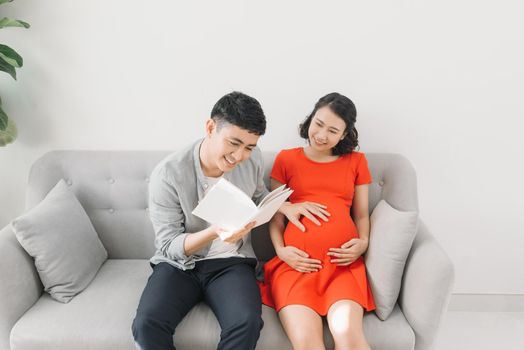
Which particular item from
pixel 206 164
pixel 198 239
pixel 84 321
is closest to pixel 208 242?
pixel 198 239

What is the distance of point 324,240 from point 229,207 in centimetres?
48

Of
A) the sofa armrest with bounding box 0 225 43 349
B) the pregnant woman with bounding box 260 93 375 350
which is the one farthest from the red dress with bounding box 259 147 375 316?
the sofa armrest with bounding box 0 225 43 349

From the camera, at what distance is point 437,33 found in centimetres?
187

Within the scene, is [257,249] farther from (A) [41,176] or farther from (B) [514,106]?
(B) [514,106]

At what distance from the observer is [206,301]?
5.04 feet

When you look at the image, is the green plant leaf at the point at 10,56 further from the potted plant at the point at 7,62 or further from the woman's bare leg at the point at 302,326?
the woman's bare leg at the point at 302,326

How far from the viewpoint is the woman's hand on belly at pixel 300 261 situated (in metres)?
1.58

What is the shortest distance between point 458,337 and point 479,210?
65 cm

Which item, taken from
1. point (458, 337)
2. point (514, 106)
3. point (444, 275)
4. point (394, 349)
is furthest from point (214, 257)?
point (514, 106)

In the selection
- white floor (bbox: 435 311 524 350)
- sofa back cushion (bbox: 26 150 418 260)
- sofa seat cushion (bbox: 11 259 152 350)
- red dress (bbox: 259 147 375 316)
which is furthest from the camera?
white floor (bbox: 435 311 524 350)

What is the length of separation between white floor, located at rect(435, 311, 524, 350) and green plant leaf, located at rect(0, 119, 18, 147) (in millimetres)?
2202

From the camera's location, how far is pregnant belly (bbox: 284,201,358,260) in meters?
1.61

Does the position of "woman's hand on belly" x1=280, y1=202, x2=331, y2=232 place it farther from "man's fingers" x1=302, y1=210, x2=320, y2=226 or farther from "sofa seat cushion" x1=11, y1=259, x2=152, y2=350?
"sofa seat cushion" x1=11, y1=259, x2=152, y2=350

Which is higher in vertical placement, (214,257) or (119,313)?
(214,257)
